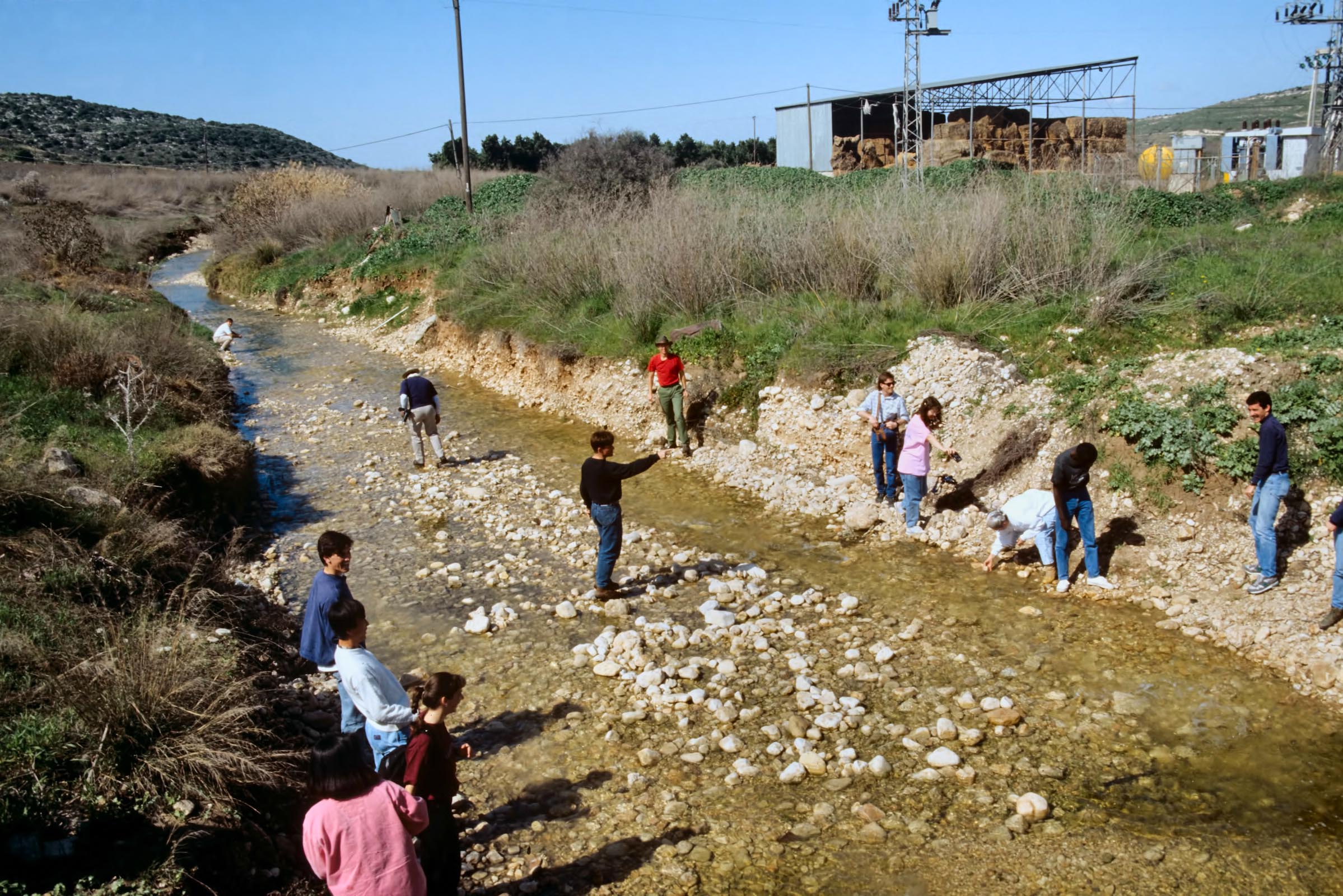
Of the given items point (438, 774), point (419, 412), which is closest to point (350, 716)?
point (438, 774)

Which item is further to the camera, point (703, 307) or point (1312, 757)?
point (703, 307)

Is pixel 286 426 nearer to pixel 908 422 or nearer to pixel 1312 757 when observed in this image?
pixel 908 422

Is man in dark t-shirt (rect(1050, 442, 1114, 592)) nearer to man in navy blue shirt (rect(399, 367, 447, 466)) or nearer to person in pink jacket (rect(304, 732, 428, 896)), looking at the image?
person in pink jacket (rect(304, 732, 428, 896))

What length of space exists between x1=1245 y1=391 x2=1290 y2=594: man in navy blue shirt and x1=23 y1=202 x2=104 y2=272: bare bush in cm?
2898

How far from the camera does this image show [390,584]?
9.53 m

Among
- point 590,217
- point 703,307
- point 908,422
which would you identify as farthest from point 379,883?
point 590,217

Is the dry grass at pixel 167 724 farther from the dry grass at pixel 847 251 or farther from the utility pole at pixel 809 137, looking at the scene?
the utility pole at pixel 809 137

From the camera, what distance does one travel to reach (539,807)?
5859mm

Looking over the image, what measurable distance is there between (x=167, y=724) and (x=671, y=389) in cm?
877

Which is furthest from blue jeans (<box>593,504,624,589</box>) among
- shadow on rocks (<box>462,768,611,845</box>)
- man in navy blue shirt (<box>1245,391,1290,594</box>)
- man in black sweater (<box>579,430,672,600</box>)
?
man in navy blue shirt (<box>1245,391,1290,594</box>)

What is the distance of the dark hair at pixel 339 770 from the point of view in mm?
3615

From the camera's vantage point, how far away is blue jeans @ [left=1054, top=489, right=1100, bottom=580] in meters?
8.31

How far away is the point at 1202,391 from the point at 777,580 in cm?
496

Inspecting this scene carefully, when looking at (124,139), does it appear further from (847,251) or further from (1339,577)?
(1339,577)
